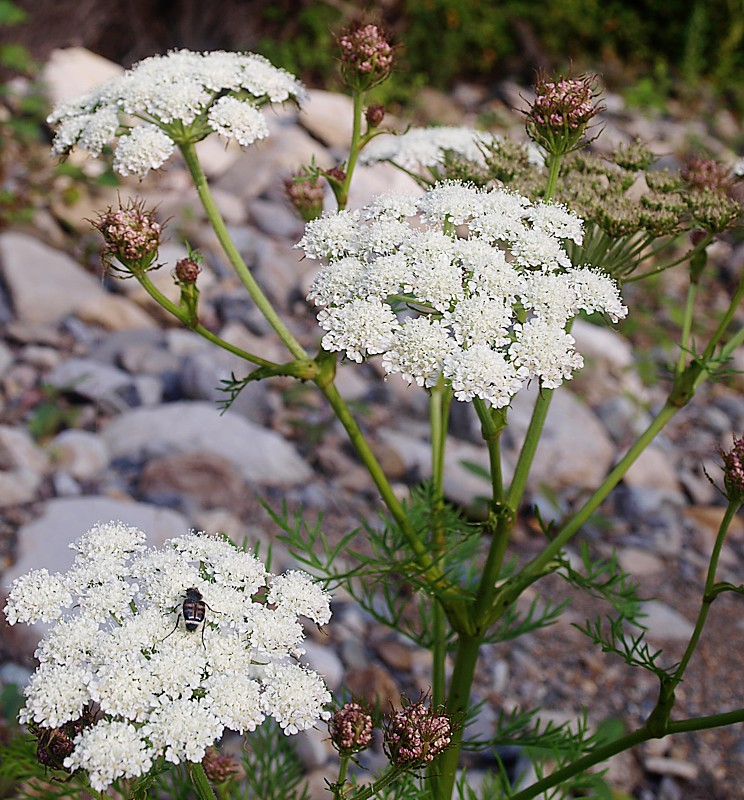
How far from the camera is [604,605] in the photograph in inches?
180

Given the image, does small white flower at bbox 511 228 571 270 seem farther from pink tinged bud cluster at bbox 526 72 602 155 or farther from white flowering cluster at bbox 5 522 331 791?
white flowering cluster at bbox 5 522 331 791

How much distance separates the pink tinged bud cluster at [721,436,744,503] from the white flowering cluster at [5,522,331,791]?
31.9 inches

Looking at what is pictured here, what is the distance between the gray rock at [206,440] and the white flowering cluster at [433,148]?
94.9 inches

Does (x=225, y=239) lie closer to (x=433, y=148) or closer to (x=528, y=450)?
(x=433, y=148)

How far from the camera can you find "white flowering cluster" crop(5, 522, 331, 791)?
148cm

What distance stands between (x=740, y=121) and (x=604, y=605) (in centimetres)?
793

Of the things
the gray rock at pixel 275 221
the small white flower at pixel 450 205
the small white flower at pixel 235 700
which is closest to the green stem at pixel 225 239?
the small white flower at pixel 450 205

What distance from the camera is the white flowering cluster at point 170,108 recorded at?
2.22 m

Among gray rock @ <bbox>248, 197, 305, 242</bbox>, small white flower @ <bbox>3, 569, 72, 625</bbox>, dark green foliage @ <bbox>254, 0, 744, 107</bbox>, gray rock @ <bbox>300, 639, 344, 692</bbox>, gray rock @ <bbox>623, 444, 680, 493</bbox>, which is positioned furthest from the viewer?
dark green foliage @ <bbox>254, 0, 744, 107</bbox>

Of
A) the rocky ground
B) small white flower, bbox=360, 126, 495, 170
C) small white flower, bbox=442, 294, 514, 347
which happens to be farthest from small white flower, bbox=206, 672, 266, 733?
the rocky ground

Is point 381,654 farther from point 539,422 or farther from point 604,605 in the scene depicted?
point 539,422

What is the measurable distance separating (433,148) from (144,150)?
0.82 metres

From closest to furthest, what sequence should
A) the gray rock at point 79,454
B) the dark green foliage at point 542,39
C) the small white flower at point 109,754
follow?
the small white flower at point 109,754, the gray rock at point 79,454, the dark green foliage at point 542,39

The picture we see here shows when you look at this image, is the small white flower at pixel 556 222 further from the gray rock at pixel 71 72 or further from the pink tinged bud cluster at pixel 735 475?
the gray rock at pixel 71 72
